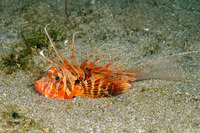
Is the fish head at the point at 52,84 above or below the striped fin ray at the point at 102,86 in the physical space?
above

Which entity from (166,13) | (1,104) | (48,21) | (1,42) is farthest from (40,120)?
(166,13)

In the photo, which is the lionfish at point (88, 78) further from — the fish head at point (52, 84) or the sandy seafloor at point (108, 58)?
the sandy seafloor at point (108, 58)

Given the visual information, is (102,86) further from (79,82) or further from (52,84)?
(52,84)

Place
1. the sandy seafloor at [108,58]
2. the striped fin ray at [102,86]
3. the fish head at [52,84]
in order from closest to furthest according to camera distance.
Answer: the sandy seafloor at [108,58] → the fish head at [52,84] → the striped fin ray at [102,86]

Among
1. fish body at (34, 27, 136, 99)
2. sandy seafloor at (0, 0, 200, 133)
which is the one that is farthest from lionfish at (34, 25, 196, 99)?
sandy seafloor at (0, 0, 200, 133)

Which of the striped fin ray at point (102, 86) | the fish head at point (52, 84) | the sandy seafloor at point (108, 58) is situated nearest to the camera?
the sandy seafloor at point (108, 58)

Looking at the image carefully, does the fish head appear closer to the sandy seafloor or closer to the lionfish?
the lionfish

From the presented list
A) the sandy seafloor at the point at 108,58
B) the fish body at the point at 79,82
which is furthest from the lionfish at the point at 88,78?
the sandy seafloor at the point at 108,58

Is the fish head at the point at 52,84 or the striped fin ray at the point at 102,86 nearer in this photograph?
the fish head at the point at 52,84
